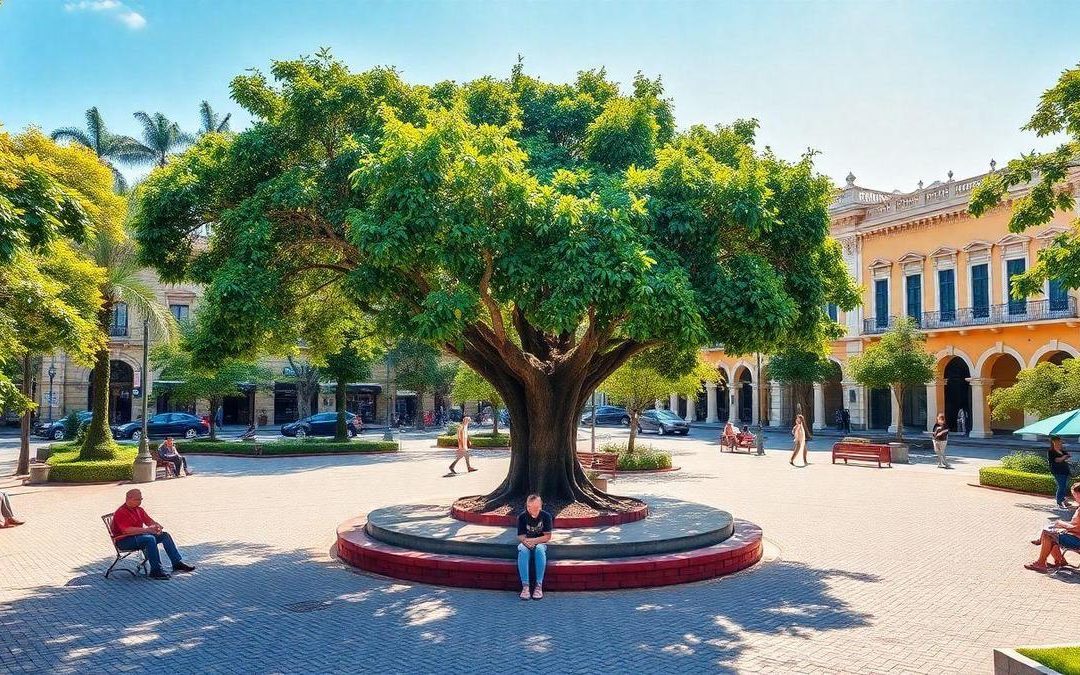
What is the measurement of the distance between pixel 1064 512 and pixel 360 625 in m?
13.0

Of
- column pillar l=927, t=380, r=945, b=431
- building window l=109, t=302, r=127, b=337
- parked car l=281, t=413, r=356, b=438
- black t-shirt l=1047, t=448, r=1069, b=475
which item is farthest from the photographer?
building window l=109, t=302, r=127, b=337

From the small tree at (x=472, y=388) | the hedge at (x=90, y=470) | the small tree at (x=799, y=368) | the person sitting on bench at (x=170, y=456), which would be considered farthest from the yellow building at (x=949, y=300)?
the hedge at (x=90, y=470)

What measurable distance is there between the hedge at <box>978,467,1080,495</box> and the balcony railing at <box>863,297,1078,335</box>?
46.3 feet

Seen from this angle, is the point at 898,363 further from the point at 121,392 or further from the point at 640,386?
the point at 121,392

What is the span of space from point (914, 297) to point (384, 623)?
1425 inches

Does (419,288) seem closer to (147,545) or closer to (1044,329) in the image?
(147,545)

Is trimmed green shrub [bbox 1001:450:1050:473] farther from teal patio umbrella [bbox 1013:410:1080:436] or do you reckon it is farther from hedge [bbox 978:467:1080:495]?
teal patio umbrella [bbox 1013:410:1080:436]

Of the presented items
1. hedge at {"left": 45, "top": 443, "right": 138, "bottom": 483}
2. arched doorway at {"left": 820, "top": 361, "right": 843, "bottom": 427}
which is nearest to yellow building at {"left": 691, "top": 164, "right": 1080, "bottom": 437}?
arched doorway at {"left": 820, "top": 361, "right": 843, "bottom": 427}

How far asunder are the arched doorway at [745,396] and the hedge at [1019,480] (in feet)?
102

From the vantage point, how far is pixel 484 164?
29.3 ft

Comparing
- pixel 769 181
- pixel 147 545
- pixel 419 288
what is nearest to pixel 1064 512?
pixel 769 181

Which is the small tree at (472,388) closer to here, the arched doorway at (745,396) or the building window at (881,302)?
the building window at (881,302)

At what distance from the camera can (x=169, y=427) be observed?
36.6 m

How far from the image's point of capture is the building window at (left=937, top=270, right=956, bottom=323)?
36.1 meters
